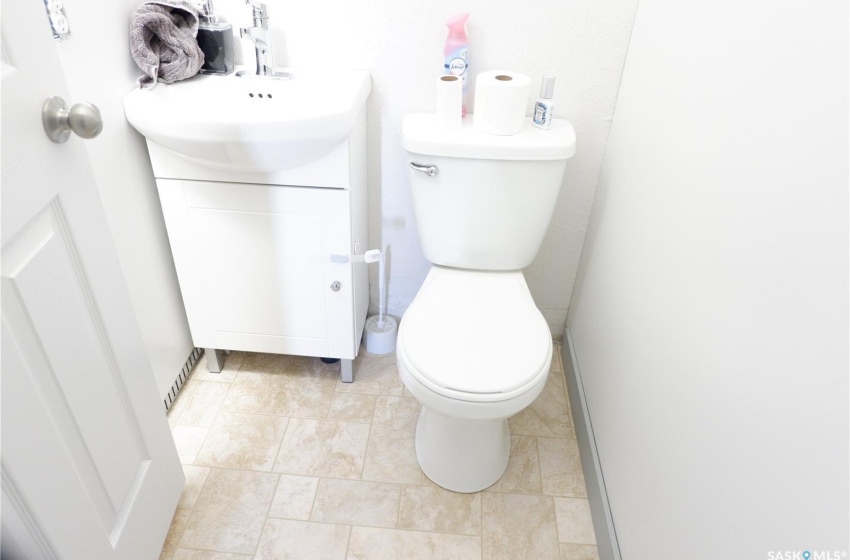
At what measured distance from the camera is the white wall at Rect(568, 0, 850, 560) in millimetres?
643

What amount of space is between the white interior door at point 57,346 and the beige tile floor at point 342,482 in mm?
308

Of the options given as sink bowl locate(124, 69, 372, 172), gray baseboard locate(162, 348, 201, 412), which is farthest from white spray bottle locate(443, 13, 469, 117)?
gray baseboard locate(162, 348, 201, 412)

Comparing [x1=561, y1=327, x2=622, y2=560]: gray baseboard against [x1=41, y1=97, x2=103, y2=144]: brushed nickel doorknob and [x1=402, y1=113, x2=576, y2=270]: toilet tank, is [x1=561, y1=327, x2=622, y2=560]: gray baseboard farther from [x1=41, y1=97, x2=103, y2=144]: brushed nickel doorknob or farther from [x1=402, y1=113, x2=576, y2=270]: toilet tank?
[x1=41, y1=97, x2=103, y2=144]: brushed nickel doorknob

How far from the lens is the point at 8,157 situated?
69 centimetres

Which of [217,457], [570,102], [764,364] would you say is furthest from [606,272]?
[217,457]

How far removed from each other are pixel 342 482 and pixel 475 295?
0.58 meters

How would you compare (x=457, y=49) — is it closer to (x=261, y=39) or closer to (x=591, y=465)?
(x=261, y=39)

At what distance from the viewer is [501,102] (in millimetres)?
1287

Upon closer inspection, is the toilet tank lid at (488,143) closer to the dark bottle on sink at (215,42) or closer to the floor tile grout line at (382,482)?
the dark bottle on sink at (215,42)

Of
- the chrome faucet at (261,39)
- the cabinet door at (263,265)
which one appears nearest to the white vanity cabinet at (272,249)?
the cabinet door at (263,265)

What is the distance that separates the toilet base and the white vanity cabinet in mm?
368

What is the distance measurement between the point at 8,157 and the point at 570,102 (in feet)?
4.03

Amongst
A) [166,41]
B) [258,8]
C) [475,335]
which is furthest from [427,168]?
[166,41]

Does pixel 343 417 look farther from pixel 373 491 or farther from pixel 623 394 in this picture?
pixel 623 394
